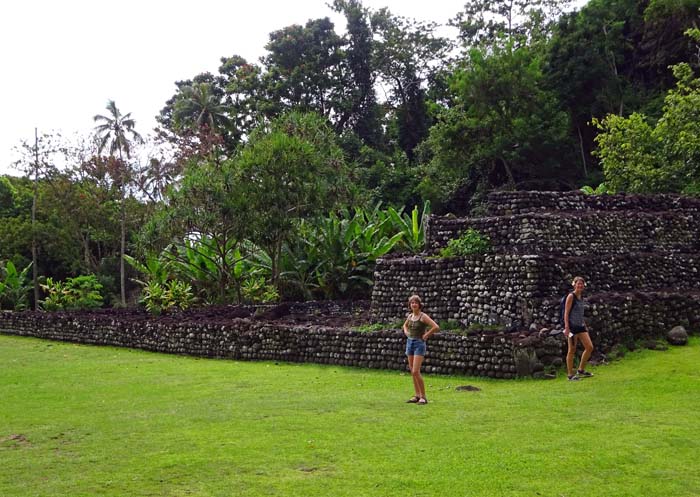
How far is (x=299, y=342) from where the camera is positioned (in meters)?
15.5

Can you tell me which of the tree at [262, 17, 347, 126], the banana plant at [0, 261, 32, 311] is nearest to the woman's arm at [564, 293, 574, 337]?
the banana plant at [0, 261, 32, 311]

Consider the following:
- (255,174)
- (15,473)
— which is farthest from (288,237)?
(15,473)

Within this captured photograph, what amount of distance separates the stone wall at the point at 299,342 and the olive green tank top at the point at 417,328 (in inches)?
107

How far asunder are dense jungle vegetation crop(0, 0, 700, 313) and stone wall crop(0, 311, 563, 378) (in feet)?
7.87

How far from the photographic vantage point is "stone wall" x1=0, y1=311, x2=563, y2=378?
11.9m

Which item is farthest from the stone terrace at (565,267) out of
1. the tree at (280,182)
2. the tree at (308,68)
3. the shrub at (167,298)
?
the tree at (308,68)

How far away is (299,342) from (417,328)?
6.23 m

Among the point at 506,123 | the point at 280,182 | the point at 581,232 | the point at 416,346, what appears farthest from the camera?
the point at 506,123

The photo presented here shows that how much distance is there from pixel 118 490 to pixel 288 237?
17.0 m

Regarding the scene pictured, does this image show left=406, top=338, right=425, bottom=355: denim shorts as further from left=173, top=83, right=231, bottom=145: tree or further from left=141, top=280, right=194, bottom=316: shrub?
left=173, top=83, right=231, bottom=145: tree

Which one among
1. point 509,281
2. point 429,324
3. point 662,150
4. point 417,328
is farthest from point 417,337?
point 662,150

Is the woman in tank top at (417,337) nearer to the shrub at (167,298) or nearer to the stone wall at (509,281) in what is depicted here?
the stone wall at (509,281)

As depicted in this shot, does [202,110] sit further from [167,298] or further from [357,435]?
[357,435]

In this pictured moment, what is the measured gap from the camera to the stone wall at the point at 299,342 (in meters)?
11.9
